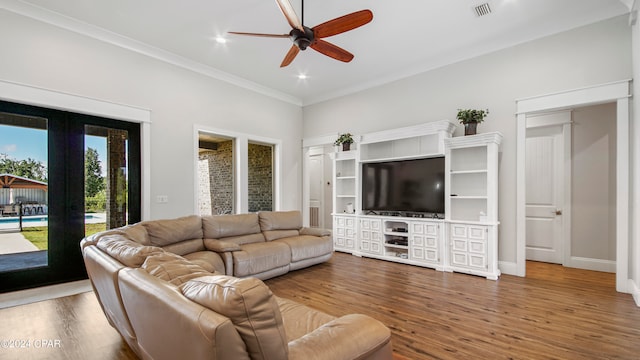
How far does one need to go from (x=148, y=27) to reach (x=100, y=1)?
1.99 ft

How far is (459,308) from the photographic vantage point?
3.05 m

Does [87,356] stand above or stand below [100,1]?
below

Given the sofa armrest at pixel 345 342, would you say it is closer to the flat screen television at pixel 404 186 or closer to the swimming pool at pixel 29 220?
the flat screen television at pixel 404 186

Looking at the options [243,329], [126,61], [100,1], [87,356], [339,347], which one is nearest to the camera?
[243,329]

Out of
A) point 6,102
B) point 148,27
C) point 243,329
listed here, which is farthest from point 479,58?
point 6,102

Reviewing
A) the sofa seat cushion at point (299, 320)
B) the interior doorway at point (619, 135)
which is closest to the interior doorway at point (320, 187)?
the interior doorway at point (619, 135)

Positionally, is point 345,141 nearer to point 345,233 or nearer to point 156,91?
point 345,233

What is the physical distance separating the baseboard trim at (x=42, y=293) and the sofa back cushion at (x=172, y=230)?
1144 millimetres

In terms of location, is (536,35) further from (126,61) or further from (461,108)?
(126,61)

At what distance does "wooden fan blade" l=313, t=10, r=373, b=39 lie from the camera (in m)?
2.69

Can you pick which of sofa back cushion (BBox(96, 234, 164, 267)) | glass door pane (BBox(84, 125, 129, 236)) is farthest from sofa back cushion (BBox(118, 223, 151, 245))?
glass door pane (BBox(84, 125, 129, 236))

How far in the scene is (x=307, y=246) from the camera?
14.8 feet

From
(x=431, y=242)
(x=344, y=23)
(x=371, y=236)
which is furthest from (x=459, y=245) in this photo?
(x=344, y=23)

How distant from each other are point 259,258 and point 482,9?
415 centimetres
